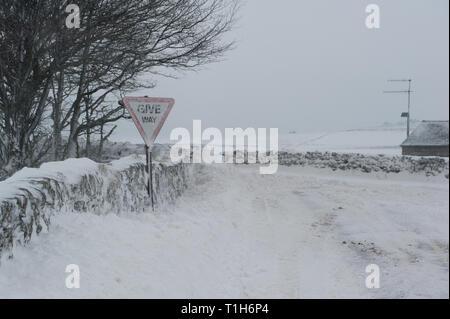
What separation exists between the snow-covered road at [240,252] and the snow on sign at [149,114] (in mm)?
1555

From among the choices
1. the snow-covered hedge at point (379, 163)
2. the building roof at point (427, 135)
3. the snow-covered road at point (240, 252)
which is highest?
the building roof at point (427, 135)

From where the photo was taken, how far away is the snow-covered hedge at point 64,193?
4516mm

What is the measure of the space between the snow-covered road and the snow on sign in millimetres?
1555

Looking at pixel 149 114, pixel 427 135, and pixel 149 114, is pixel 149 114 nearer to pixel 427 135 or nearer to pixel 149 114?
pixel 149 114

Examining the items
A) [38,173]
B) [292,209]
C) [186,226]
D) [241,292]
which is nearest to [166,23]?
[292,209]

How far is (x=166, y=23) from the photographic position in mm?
12703

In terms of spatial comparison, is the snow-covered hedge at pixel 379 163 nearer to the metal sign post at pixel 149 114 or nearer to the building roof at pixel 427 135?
the building roof at pixel 427 135

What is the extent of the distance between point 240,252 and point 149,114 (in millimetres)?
3029

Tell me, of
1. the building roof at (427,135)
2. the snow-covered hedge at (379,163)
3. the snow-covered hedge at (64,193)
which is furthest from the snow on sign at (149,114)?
the building roof at (427,135)

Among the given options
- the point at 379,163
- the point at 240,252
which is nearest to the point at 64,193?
the point at 240,252

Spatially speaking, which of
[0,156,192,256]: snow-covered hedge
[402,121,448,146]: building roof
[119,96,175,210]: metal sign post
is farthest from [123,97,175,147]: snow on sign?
[402,121,448,146]: building roof

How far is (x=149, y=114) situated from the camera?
8391 millimetres

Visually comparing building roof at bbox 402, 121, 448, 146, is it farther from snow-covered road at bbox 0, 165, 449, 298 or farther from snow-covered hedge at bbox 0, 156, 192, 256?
snow-covered hedge at bbox 0, 156, 192, 256

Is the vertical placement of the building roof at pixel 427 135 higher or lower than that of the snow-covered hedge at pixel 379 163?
higher
